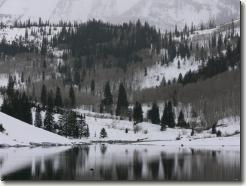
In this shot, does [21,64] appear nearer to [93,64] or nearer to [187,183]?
[93,64]

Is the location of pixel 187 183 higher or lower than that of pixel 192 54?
lower

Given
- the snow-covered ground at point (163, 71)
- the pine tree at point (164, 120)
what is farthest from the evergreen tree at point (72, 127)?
the snow-covered ground at point (163, 71)

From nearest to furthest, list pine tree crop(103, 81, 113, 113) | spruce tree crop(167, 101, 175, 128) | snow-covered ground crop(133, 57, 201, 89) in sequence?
1. spruce tree crop(167, 101, 175, 128)
2. pine tree crop(103, 81, 113, 113)
3. snow-covered ground crop(133, 57, 201, 89)

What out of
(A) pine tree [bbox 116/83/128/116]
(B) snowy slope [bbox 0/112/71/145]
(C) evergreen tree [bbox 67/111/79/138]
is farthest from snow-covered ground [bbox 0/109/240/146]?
(A) pine tree [bbox 116/83/128/116]

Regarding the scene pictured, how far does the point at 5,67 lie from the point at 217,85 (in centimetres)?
13003

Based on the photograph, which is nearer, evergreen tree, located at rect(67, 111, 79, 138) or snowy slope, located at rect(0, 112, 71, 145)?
snowy slope, located at rect(0, 112, 71, 145)

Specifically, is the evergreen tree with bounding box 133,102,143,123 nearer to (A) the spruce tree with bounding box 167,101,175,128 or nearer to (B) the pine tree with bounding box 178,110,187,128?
(A) the spruce tree with bounding box 167,101,175,128

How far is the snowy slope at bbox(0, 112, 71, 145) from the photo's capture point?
1497 inches

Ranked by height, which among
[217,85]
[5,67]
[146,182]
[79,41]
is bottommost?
[146,182]

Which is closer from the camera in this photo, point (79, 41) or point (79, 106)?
point (79, 106)

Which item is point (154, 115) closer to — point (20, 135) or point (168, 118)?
point (168, 118)

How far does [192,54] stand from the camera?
13638 centimetres

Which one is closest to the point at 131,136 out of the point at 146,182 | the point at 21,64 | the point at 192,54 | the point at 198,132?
the point at 198,132

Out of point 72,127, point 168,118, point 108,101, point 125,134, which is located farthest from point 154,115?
point 108,101
